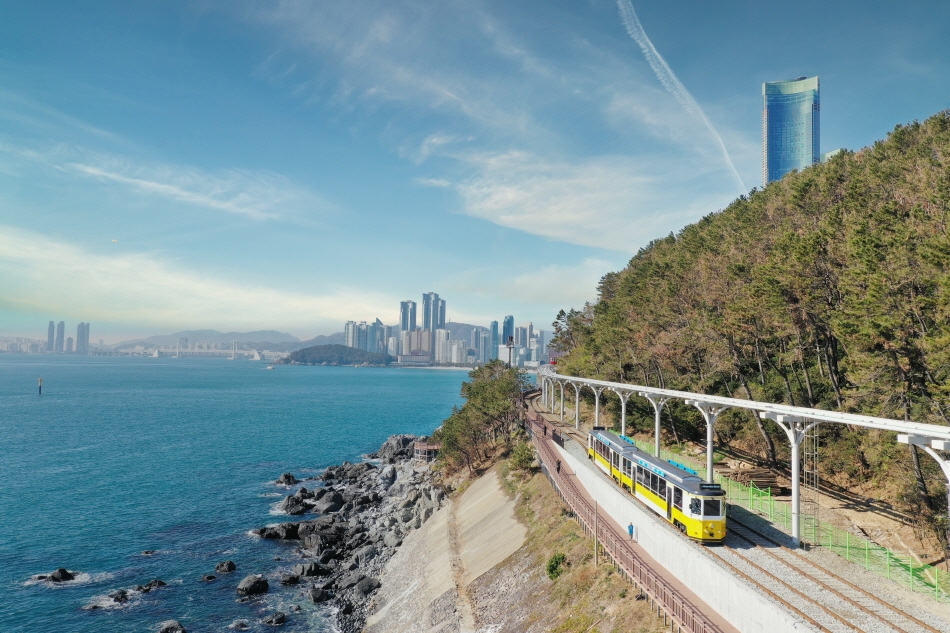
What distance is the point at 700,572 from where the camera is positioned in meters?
18.6

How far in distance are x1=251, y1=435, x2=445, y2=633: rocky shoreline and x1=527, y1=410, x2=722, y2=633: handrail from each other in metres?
14.0

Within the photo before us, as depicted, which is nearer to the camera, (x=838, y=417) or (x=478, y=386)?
(x=838, y=417)

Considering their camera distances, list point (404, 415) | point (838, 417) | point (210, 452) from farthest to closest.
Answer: point (404, 415) < point (210, 452) < point (838, 417)

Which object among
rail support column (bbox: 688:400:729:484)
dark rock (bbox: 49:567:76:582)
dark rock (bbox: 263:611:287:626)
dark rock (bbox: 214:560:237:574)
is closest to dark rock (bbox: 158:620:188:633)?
dark rock (bbox: 263:611:287:626)

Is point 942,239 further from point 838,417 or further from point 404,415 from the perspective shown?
point 404,415

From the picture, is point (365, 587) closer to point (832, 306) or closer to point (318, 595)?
point (318, 595)

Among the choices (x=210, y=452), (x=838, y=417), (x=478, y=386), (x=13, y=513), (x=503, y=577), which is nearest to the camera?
(x=838, y=417)

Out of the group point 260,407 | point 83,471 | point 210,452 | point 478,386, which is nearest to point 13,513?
point 83,471

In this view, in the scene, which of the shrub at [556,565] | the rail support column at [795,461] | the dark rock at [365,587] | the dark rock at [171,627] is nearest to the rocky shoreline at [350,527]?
the dark rock at [365,587]

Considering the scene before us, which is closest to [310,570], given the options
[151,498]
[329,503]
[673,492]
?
[329,503]

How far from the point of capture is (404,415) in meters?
126

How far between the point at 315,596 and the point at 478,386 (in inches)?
1169

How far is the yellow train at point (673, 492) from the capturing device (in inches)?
830

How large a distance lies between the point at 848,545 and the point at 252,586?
108ft
